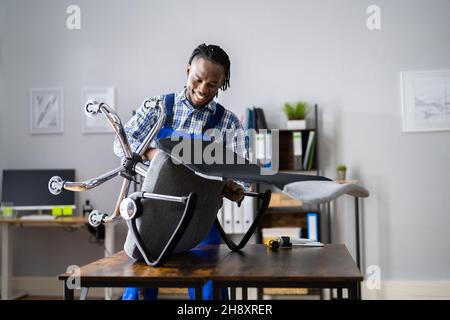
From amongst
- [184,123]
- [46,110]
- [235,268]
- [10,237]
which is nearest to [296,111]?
[46,110]

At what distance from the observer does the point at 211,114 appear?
1.72 m

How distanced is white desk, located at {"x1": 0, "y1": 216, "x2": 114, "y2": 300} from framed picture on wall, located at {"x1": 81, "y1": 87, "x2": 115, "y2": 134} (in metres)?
0.82

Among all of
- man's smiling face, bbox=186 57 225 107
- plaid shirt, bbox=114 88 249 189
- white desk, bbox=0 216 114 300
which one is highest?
man's smiling face, bbox=186 57 225 107

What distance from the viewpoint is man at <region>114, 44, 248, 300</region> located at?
1.54m

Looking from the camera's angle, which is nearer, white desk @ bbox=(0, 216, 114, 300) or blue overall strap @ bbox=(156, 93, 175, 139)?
blue overall strap @ bbox=(156, 93, 175, 139)

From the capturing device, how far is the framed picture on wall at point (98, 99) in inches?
168

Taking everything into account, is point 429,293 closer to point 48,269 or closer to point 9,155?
point 48,269

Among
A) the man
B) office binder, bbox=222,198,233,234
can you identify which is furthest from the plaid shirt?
office binder, bbox=222,198,233,234

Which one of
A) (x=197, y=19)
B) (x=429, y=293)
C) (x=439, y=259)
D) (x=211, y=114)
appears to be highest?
(x=197, y=19)

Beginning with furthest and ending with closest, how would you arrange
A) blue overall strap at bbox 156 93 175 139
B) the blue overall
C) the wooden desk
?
blue overall strap at bbox 156 93 175 139, the blue overall, the wooden desk

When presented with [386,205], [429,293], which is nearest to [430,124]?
[386,205]

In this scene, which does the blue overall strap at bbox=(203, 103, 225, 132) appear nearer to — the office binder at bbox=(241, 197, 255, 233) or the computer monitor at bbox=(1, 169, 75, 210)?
the office binder at bbox=(241, 197, 255, 233)

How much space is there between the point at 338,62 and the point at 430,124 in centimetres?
90

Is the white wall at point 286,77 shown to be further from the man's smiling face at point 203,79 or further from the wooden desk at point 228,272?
the wooden desk at point 228,272
